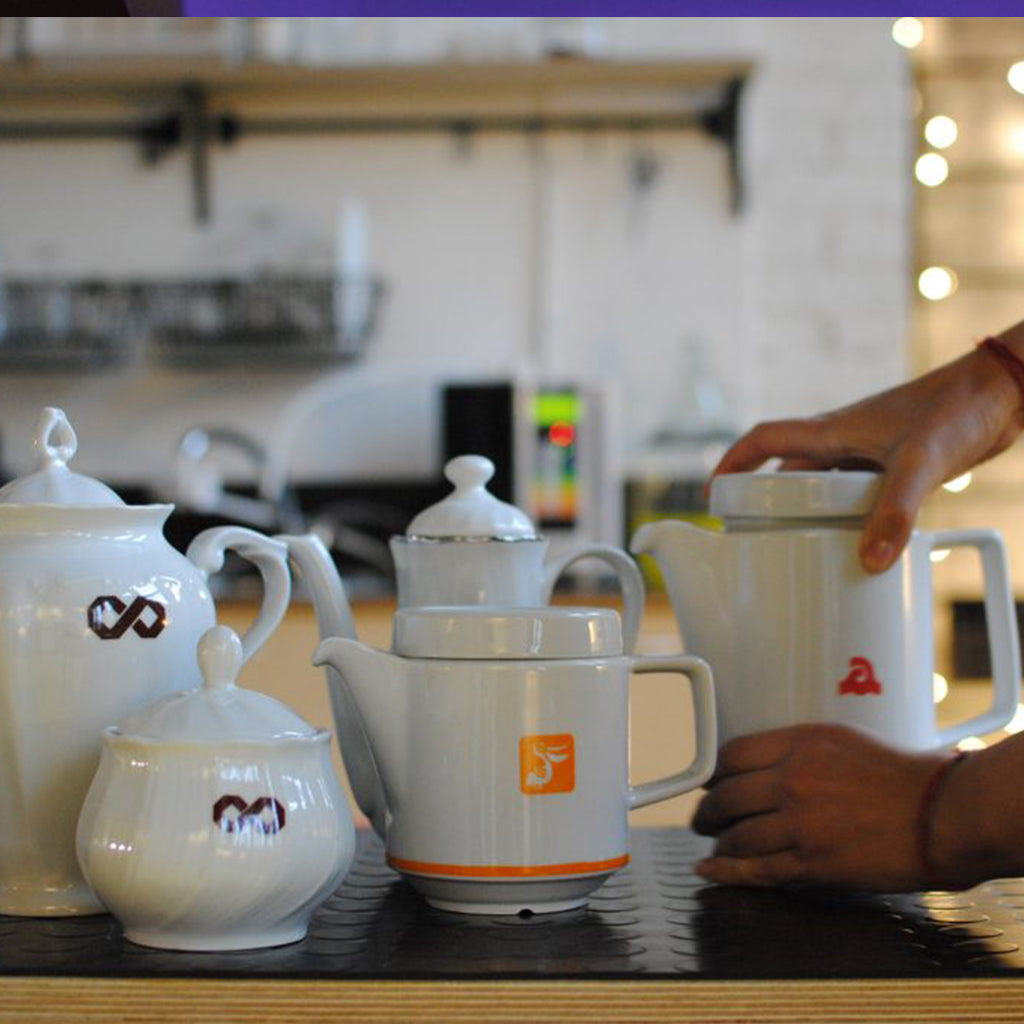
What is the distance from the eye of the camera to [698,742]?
2.39ft

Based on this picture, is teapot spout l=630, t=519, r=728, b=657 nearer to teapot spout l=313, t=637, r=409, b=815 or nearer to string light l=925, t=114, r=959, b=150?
teapot spout l=313, t=637, r=409, b=815

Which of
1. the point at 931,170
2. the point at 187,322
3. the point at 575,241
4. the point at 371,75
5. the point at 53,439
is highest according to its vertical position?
the point at 371,75

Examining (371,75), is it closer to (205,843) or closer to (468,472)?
(468,472)

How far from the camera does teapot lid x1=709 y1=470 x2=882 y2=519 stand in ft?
2.53

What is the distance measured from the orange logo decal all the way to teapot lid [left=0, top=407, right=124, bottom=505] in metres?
0.21

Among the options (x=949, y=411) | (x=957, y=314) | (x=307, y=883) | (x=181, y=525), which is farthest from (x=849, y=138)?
(x=307, y=883)

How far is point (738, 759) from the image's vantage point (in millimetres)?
763

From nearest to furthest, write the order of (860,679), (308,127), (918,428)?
1. (860,679)
2. (918,428)
3. (308,127)

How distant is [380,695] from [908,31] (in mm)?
2895

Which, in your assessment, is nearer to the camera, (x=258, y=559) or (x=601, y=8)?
(x=258, y=559)

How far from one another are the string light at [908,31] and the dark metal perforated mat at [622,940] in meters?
2.78

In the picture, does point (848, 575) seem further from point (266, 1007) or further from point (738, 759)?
point (266, 1007)

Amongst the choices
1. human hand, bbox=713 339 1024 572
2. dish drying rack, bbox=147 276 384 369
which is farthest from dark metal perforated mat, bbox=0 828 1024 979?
dish drying rack, bbox=147 276 384 369

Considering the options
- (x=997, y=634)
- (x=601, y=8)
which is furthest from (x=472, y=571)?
(x=601, y=8)
